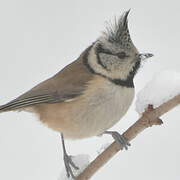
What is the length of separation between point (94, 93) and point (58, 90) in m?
0.25

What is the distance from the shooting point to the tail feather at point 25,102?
2.56m

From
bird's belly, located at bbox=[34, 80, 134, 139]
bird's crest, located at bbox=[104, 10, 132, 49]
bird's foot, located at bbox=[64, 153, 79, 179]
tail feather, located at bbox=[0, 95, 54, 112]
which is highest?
tail feather, located at bbox=[0, 95, 54, 112]

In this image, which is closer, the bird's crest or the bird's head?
the bird's crest

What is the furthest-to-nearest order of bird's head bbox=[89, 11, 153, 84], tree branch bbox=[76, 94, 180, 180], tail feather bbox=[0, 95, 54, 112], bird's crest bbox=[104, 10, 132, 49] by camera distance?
tail feather bbox=[0, 95, 54, 112], bird's head bbox=[89, 11, 153, 84], bird's crest bbox=[104, 10, 132, 49], tree branch bbox=[76, 94, 180, 180]

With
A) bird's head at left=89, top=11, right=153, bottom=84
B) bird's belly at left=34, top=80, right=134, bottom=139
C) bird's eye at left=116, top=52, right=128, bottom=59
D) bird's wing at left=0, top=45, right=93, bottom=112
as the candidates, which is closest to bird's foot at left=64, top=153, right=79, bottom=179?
bird's belly at left=34, top=80, right=134, bottom=139

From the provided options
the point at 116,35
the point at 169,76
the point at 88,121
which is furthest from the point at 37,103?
the point at 169,76

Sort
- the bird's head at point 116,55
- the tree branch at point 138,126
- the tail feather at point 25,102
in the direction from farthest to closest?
1. the tail feather at point 25,102
2. the bird's head at point 116,55
3. the tree branch at point 138,126

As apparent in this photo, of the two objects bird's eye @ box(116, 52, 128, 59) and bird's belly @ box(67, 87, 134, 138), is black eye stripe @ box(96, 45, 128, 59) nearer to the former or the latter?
bird's eye @ box(116, 52, 128, 59)

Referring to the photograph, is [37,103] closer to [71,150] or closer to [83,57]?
[83,57]

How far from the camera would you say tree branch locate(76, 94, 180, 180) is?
181 cm

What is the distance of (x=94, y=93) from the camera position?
2.49 m

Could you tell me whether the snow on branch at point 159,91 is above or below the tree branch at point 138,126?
above

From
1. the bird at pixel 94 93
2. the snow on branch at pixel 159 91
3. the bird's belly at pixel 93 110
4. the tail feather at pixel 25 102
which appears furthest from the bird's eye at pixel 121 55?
the snow on branch at pixel 159 91

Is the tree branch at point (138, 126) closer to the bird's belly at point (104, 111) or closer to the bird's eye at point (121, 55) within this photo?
the bird's belly at point (104, 111)
